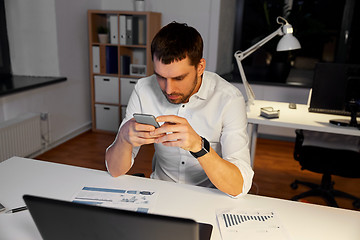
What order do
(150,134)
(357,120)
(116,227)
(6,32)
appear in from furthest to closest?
(6,32)
(357,120)
(150,134)
(116,227)

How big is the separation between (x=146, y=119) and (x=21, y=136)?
7.75 ft

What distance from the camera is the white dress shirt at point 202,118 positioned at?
1.38 m

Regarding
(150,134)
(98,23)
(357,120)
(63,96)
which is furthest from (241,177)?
(98,23)

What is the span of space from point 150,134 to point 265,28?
3237mm

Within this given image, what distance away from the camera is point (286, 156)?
356 centimetres

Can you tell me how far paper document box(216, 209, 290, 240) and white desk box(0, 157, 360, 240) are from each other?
25 mm

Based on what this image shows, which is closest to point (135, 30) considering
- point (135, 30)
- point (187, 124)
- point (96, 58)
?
point (135, 30)

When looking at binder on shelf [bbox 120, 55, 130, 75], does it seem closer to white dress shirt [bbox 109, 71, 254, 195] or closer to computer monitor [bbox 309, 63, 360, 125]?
computer monitor [bbox 309, 63, 360, 125]

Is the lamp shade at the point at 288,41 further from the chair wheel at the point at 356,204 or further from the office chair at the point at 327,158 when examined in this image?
the chair wheel at the point at 356,204

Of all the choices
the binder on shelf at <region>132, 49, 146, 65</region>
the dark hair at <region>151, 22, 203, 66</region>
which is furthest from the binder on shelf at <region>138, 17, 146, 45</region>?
the dark hair at <region>151, 22, 203, 66</region>

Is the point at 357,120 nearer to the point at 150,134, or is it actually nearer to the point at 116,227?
the point at 150,134

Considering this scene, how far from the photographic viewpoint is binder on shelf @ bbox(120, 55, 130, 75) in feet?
12.8

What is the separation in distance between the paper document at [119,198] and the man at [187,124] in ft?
0.44

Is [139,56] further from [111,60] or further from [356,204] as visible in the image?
[356,204]
